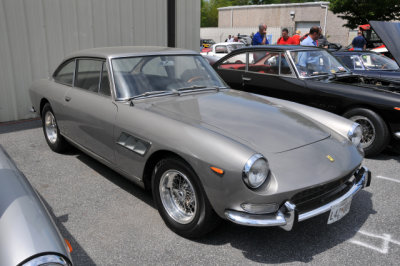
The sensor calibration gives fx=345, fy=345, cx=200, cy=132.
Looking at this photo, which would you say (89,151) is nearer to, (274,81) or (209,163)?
(209,163)

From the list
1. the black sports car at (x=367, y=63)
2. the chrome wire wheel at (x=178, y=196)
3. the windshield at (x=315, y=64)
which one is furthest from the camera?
the black sports car at (x=367, y=63)

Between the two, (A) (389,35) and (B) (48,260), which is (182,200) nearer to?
(B) (48,260)

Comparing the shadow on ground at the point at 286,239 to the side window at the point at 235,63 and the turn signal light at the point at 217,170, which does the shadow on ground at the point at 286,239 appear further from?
the side window at the point at 235,63

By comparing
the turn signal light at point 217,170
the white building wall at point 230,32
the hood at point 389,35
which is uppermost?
the white building wall at point 230,32

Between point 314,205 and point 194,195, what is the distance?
887 millimetres

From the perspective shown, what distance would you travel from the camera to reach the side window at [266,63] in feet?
18.5

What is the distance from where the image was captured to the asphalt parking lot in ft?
8.44

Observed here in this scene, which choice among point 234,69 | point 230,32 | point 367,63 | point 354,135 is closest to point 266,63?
→ point 234,69

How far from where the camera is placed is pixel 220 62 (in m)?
6.64

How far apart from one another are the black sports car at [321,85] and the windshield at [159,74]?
182 centimetres

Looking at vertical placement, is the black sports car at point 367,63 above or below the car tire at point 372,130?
above

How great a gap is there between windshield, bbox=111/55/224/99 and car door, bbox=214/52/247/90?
81.9 inches

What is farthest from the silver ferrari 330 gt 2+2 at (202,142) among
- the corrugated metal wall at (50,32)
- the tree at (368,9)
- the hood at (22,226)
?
the tree at (368,9)

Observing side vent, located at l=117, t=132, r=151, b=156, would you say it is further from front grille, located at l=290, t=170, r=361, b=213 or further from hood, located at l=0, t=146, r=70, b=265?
front grille, located at l=290, t=170, r=361, b=213
